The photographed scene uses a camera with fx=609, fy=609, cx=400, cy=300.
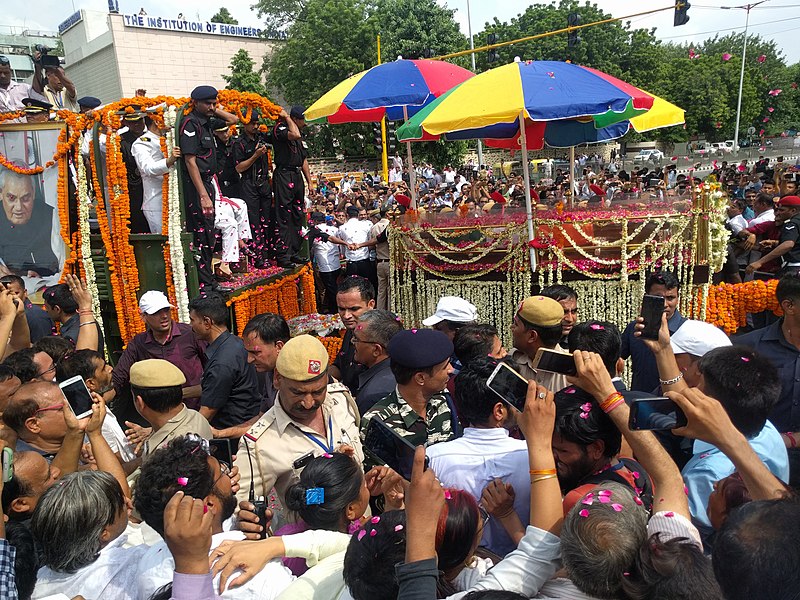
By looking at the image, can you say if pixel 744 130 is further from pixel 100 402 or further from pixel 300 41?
pixel 100 402

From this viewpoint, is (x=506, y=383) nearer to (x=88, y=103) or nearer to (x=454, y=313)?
(x=454, y=313)

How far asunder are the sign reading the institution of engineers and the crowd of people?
173 ft

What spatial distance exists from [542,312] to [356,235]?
5879mm

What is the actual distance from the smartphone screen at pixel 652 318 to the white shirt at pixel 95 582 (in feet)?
8.00

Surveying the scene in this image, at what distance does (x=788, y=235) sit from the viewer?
7727mm

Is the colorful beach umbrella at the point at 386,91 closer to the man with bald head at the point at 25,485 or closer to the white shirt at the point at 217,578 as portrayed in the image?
the man with bald head at the point at 25,485

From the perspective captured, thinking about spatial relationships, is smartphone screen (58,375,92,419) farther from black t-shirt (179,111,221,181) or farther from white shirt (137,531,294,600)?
black t-shirt (179,111,221,181)

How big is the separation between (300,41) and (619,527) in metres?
40.5

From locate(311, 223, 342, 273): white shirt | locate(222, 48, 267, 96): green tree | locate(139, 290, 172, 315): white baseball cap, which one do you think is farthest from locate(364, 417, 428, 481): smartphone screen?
locate(222, 48, 267, 96): green tree

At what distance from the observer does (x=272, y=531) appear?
9.96ft

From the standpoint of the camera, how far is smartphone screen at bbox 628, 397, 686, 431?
77.6 inches

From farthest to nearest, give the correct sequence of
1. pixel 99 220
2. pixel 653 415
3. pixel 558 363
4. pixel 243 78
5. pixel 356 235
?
pixel 243 78 → pixel 356 235 → pixel 99 220 → pixel 558 363 → pixel 653 415

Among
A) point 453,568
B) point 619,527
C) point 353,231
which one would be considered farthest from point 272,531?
point 353,231

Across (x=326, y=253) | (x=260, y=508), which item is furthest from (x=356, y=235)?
(x=260, y=508)
